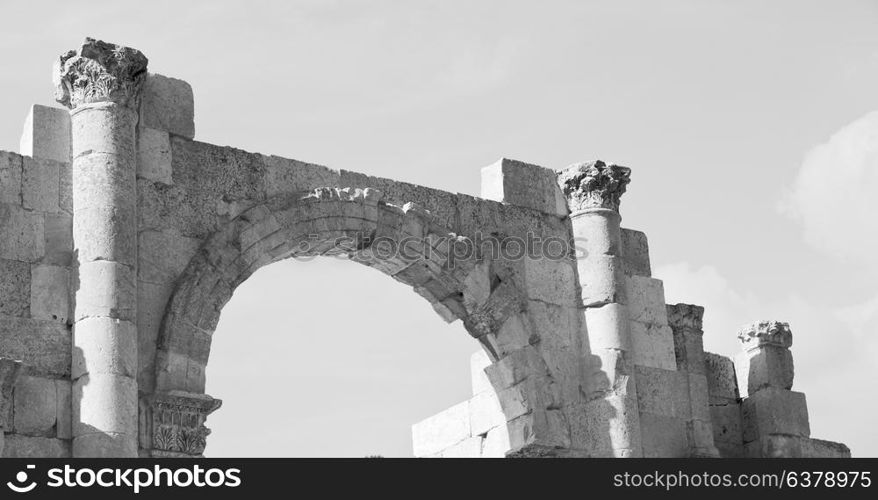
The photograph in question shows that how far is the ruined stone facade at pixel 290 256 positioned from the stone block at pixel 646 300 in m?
0.02

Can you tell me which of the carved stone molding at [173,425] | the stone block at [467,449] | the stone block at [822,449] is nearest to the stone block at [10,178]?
the carved stone molding at [173,425]

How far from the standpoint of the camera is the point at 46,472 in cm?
1512

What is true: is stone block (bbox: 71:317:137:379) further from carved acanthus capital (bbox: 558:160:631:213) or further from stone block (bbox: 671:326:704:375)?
stone block (bbox: 671:326:704:375)

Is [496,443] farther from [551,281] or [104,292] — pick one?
[104,292]

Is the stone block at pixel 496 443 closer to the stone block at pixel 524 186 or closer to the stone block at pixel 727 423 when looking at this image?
the stone block at pixel 524 186

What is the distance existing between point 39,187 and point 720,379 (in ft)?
25.5

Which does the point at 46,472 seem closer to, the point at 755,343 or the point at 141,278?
the point at 141,278

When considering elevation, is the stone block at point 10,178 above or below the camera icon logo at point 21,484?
above

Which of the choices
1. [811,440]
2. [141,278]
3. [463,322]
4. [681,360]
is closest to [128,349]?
[141,278]

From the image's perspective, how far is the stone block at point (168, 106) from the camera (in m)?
17.6

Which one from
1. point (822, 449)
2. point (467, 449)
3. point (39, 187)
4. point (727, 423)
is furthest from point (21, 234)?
point (822, 449)

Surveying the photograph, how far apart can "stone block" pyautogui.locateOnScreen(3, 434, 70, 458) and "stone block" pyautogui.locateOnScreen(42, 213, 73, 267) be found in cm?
156

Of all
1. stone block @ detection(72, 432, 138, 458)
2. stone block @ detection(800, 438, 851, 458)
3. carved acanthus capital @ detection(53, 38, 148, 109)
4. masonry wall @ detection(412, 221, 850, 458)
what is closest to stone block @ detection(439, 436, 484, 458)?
masonry wall @ detection(412, 221, 850, 458)

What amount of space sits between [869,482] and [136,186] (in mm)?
6853
